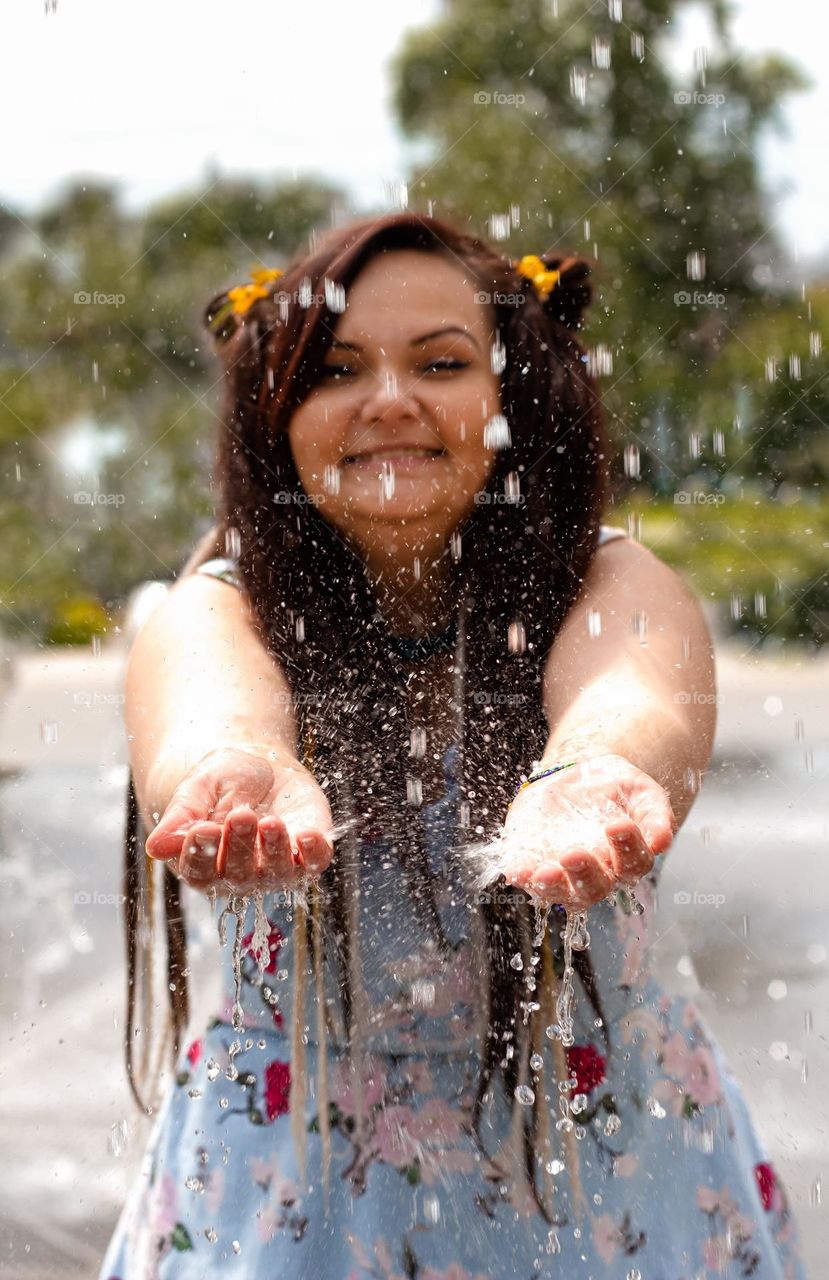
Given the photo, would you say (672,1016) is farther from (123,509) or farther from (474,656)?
(123,509)

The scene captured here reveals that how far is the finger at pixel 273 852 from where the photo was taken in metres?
1.15

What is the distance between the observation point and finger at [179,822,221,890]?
44.7 inches

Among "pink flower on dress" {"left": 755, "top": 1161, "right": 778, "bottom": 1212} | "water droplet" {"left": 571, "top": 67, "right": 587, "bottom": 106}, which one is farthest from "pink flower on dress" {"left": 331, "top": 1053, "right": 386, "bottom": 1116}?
"water droplet" {"left": 571, "top": 67, "right": 587, "bottom": 106}

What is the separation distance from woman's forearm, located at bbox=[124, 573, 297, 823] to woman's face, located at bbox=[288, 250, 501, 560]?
0.62ft

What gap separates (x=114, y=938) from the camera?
4.18m

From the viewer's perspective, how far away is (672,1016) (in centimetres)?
155

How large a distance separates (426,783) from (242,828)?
1.37ft

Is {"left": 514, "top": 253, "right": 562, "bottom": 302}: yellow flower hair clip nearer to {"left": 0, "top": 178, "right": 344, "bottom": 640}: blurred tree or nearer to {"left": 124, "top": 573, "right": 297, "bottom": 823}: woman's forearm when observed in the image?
{"left": 0, "top": 178, "right": 344, "bottom": 640}: blurred tree
